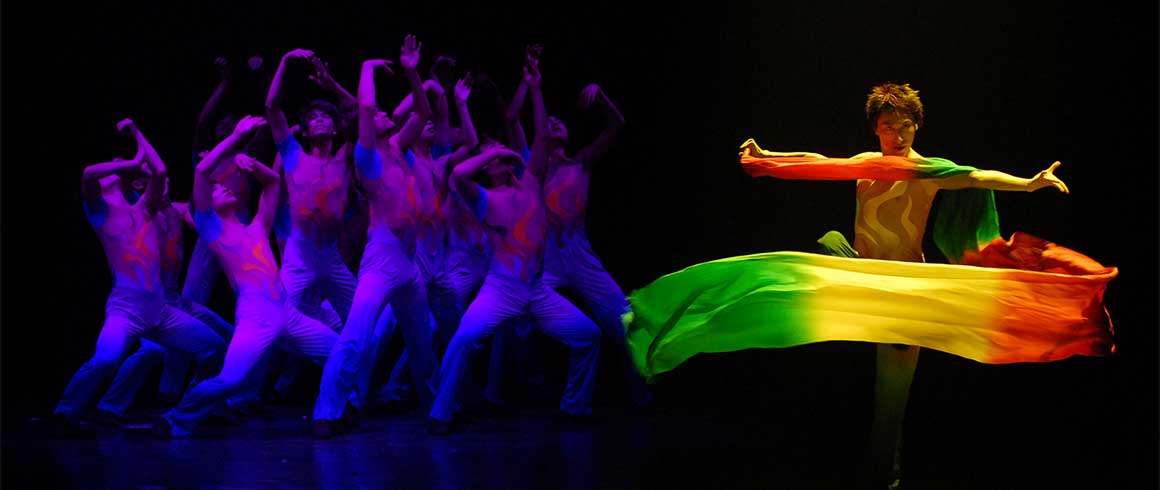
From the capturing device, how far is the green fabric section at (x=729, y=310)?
4.96 metres

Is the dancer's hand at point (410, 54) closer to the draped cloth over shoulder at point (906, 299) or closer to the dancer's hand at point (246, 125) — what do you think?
the dancer's hand at point (246, 125)

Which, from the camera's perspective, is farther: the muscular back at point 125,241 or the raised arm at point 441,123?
the raised arm at point 441,123

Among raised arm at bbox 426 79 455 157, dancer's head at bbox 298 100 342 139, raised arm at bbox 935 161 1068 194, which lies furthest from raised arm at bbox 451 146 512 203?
raised arm at bbox 935 161 1068 194

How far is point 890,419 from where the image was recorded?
506cm

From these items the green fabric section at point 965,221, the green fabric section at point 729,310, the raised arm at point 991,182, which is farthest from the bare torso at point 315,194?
the raised arm at point 991,182

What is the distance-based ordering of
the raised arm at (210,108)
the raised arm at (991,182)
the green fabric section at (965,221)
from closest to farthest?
1. the raised arm at (991,182)
2. the green fabric section at (965,221)
3. the raised arm at (210,108)

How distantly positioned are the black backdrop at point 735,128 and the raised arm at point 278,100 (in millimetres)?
1581

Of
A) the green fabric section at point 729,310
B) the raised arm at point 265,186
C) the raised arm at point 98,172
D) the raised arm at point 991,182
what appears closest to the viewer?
the raised arm at point 991,182

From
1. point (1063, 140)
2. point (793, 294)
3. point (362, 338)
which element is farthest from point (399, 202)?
point (1063, 140)

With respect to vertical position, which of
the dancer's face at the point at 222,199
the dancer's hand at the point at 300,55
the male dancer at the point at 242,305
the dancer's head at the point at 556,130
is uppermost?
the dancer's hand at the point at 300,55

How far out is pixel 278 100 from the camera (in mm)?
6953

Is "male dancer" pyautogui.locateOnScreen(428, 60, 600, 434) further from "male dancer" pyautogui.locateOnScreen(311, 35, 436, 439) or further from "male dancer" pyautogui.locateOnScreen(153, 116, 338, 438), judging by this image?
"male dancer" pyautogui.locateOnScreen(153, 116, 338, 438)

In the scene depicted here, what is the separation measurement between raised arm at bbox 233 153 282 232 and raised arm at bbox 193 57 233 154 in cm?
69

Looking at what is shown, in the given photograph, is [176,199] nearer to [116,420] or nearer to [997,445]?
[116,420]
